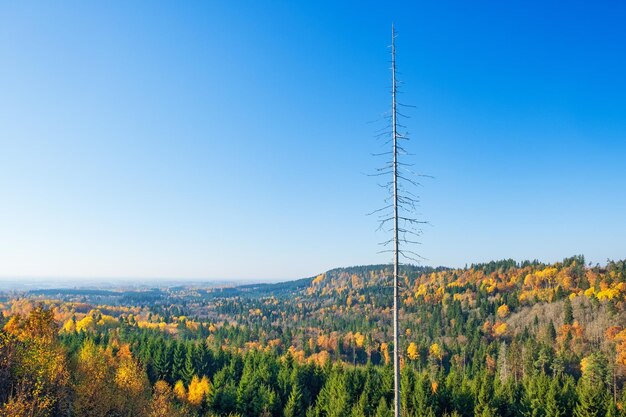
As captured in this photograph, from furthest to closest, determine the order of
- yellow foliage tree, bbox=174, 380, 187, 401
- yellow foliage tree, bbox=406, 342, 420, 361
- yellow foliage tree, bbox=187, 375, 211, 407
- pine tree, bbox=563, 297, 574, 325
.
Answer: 1. pine tree, bbox=563, 297, 574, 325
2. yellow foliage tree, bbox=406, 342, 420, 361
3. yellow foliage tree, bbox=174, 380, 187, 401
4. yellow foliage tree, bbox=187, 375, 211, 407

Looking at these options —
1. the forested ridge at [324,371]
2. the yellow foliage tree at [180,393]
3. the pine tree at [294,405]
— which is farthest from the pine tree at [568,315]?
the yellow foliage tree at [180,393]

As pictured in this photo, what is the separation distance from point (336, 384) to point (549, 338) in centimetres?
11139

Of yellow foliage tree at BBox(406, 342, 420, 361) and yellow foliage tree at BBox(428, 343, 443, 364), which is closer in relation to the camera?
yellow foliage tree at BBox(428, 343, 443, 364)

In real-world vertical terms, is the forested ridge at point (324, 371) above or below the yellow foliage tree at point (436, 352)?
above

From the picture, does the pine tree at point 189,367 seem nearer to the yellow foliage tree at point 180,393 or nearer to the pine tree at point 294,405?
the yellow foliage tree at point 180,393

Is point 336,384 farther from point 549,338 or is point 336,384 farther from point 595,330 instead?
point 595,330

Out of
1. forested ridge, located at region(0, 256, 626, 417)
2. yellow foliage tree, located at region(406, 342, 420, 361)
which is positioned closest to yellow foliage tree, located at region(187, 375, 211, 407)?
forested ridge, located at region(0, 256, 626, 417)

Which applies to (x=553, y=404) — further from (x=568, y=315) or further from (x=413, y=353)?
(x=568, y=315)

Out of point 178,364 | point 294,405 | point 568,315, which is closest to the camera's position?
point 294,405

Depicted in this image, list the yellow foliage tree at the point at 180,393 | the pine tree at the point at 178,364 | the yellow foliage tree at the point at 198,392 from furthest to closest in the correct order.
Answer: the pine tree at the point at 178,364
the yellow foliage tree at the point at 180,393
the yellow foliage tree at the point at 198,392

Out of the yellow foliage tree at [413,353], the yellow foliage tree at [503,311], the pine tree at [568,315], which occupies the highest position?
the pine tree at [568,315]

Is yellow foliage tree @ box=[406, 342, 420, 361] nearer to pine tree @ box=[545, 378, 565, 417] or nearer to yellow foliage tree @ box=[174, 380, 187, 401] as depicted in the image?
pine tree @ box=[545, 378, 565, 417]


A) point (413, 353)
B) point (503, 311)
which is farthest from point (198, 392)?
point (503, 311)

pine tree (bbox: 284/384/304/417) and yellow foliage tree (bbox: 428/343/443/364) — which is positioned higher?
pine tree (bbox: 284/384/304/417)
